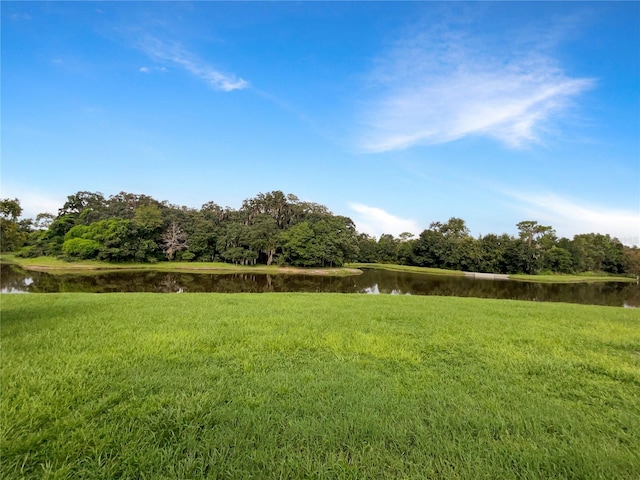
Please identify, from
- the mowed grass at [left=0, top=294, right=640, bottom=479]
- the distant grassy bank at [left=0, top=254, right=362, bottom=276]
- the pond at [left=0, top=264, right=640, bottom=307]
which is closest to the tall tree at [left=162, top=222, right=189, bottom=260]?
the distant grassy bank at [left=0, top=254, right=362, bottom=276]

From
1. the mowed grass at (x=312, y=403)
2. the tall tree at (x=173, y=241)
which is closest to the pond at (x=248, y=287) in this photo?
the mowed grass at (x=312, y=403)

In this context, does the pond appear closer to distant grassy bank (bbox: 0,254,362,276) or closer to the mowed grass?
distant grassy bank (bbox: 0,254,362,276)

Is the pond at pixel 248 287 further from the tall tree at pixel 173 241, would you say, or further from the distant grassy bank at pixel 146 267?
the tall tree at pixel 173 241

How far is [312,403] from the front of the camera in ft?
8.76

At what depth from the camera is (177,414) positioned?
245 cm

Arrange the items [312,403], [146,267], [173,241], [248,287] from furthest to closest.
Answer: [173,241]
[146,267]
[248,287]
[312,403]

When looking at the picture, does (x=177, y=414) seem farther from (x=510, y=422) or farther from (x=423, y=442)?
(x=510, y=422)

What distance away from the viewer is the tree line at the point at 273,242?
39.7 metres

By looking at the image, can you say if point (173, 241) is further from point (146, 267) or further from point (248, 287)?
point (248, 287)

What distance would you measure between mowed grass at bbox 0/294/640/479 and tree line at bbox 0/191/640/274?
123ft

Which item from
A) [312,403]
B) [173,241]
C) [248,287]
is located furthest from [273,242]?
[312,403]

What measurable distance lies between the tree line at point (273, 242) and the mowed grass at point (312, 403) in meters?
37.5

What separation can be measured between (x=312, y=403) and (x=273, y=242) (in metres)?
41.6

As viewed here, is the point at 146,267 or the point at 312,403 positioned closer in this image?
the point at 312,403
